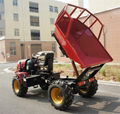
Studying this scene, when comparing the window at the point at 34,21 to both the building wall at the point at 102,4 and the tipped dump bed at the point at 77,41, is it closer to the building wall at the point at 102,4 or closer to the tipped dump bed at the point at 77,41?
the building wall at the point at 102,4

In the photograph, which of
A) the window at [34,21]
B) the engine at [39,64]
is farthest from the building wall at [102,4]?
the window at [34,21]

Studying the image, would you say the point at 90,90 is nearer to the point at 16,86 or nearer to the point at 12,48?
the point at 16,86

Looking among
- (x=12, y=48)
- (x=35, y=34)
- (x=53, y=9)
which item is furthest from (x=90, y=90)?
(x=53, y=9)

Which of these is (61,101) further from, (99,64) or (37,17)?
(37,17)

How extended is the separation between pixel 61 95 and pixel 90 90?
1.53m

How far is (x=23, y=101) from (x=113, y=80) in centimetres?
535

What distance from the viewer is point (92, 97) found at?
780 cm

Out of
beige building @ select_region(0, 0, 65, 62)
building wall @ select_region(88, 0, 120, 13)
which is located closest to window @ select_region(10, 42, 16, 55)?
beige building @ select_region(0, 0, 65, 62)

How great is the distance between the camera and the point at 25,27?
48.1 metres

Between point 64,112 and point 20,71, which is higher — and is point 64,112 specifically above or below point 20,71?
below

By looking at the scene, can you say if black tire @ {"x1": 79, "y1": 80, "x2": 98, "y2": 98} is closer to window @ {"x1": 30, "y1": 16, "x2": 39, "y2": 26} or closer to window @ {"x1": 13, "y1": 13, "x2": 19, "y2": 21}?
window @ {"x1": 13, "y1": 13, "x2": 19, "y2": 21}

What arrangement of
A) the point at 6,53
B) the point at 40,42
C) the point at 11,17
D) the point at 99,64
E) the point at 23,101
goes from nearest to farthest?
1. the point at 99,64
2. the point at 23,101
3. the point at 6,53
4. the point at 11,17
5. the point at 40,42

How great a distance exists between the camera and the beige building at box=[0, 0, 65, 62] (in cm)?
4262

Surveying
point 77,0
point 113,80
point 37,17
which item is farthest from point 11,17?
point 113,80
